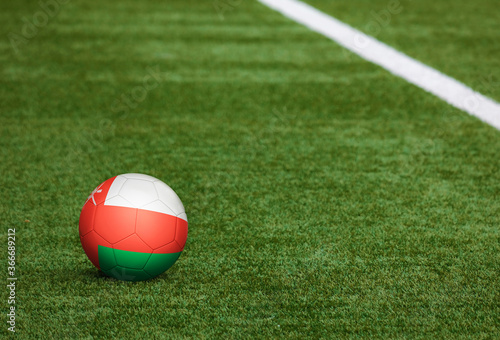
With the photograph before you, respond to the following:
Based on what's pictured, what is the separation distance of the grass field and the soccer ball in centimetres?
17

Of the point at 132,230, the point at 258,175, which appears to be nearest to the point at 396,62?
the point at 258,175

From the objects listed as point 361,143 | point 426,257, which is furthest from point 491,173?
point 426,257

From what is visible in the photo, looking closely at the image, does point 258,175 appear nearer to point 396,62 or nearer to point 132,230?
point 132,230

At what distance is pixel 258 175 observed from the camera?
4.16 metres

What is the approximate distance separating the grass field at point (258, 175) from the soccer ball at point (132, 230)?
0.17m

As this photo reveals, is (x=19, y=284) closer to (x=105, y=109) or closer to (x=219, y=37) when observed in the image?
(x=105, y=109)

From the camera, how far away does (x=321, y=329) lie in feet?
8.68

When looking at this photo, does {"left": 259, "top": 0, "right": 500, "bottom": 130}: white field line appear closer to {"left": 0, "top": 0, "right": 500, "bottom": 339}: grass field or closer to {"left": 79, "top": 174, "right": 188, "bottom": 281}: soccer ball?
{"left": 0, "top": 0, "right": 500, "bottom": 339}: grass field

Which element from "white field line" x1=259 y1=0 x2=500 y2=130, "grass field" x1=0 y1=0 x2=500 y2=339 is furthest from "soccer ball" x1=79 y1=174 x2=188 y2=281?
"white field line" x1=259 y1=0 x2=500 y2=130

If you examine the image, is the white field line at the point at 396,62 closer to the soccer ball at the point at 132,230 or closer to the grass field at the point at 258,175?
the grass field at the point at 258,175

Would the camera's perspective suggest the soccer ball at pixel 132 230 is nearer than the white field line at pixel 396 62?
Yes

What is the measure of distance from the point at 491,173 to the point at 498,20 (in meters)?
4.91

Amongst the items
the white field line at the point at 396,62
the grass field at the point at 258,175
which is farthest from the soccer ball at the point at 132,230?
the white field line at the point at 396,62

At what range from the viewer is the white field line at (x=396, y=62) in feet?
17.9
